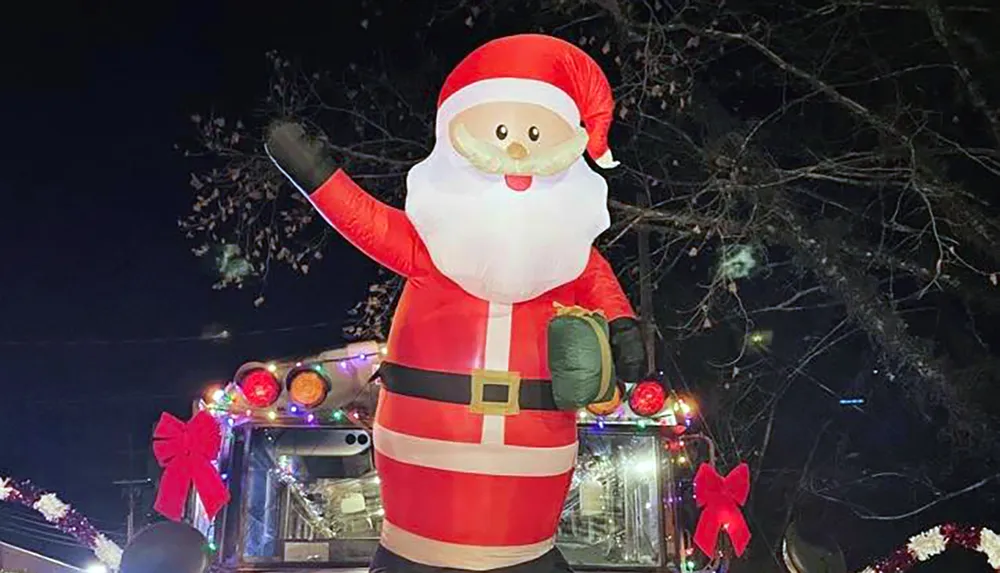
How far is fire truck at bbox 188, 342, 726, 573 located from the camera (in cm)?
489

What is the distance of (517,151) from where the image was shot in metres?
3.30

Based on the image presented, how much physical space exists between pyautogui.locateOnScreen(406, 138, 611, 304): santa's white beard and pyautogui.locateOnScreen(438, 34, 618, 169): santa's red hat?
167 millimetres

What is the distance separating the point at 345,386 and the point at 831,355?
1235 centimetres

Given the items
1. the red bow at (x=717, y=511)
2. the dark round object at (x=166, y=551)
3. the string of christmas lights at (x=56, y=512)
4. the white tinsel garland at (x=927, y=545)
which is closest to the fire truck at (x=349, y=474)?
the red bow at (x=717, y=511)

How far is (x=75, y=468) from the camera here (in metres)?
22.5

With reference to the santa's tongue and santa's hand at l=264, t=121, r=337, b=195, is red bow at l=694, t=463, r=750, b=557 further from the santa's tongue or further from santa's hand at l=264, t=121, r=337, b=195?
santa's hand at l=264, t=121, r=337, b=195

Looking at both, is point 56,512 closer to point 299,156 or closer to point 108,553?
point 108,553

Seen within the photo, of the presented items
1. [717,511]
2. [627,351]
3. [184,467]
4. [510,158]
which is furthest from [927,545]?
[184,467]

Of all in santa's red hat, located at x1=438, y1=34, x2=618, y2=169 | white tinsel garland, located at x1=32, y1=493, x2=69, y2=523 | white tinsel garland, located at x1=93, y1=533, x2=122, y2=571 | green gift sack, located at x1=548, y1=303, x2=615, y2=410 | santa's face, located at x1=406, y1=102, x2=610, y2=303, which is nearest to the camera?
green gift sack, located at x1=548, y1=303, x2=615, y2=410

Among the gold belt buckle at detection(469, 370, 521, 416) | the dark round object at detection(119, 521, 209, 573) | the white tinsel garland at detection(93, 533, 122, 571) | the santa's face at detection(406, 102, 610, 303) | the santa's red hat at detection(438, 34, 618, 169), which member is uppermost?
the santa's red hat at detection(438, 34, 618, 169)

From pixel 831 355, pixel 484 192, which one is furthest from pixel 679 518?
pixel 831 355

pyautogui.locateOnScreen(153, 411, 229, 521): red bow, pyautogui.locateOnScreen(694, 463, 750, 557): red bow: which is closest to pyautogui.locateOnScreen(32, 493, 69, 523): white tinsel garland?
pyautogui.locateOnScreen(153, 411, 229, 521): red bow

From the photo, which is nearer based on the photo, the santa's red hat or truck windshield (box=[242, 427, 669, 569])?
the santa's red hat

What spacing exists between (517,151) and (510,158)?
0.05m
